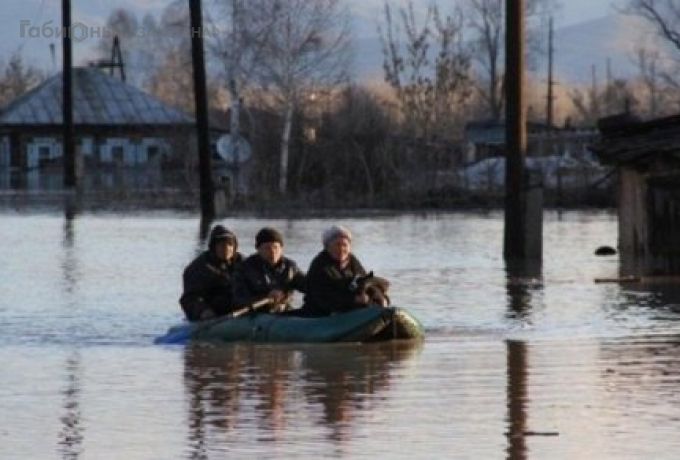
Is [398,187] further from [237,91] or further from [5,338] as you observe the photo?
[5,338]

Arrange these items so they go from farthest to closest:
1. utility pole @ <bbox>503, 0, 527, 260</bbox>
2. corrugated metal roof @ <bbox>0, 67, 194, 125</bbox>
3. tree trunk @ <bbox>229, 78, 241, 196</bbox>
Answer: corrugated metal roof @ <bbox>0, 67, 194, 125</bbox> → tree trunk @ <bbox>229, 78, 241, 196</bbox> → utility pole @ <bbox>503, 0, 527, 260</bbox>

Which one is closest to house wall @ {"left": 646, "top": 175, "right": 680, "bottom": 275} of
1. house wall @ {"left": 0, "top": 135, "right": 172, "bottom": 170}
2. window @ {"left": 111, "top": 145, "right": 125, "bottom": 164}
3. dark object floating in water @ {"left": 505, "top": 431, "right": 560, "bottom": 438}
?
dark object floating in water @ {"left": 505, "top": 431, "right": 560, "bottom": 438}

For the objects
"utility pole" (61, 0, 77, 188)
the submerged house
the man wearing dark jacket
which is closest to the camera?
the man wearing dark jacket

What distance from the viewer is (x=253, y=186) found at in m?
62.8

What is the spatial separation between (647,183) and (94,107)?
66.9m

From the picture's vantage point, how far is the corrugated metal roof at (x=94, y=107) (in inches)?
3888

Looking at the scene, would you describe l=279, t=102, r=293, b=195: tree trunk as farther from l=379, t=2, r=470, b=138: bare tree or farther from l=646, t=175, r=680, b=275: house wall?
l=646, t=175, r=680, b=275: house wall

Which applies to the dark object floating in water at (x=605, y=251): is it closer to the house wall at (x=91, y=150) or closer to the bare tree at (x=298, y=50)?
the bare tree at (x=298, y=50)

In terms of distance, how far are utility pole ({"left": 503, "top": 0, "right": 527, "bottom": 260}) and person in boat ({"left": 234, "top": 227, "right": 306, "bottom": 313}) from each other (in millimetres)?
12596

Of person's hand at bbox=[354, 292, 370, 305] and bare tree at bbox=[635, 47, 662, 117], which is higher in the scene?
bare tree at bbox=[635, 47, 662, 117]

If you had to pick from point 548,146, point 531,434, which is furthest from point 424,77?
point 531,434

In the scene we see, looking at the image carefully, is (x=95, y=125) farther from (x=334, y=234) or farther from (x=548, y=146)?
(x=334, y=234)

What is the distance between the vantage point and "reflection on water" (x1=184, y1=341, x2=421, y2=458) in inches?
588

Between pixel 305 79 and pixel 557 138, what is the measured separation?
695 inches
